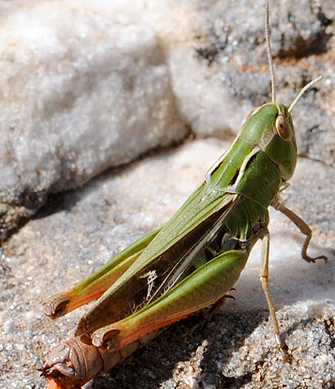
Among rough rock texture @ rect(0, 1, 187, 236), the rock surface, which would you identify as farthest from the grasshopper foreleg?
rough rock texture @ rect(0, 1, 187, 236)

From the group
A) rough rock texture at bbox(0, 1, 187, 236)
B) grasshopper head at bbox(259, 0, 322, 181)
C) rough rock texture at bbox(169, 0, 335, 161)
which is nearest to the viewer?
grasshopper head at bbox(259, 0, 322, 181)

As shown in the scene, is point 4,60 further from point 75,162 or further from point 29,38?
point 75,162

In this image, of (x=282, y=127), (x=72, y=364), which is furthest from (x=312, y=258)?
(x=72, y=364)

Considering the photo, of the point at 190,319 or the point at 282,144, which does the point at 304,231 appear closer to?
the point at 282,144

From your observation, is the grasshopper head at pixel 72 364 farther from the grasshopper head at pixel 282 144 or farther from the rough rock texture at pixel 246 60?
the rough rock texture at pixel 246 60

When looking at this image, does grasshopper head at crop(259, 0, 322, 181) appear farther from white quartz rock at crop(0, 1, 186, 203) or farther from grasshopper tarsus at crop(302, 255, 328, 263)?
white quartz rock at crop(0, 1, 186, 203)

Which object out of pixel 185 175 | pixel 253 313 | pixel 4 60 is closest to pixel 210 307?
pixel 253 313
